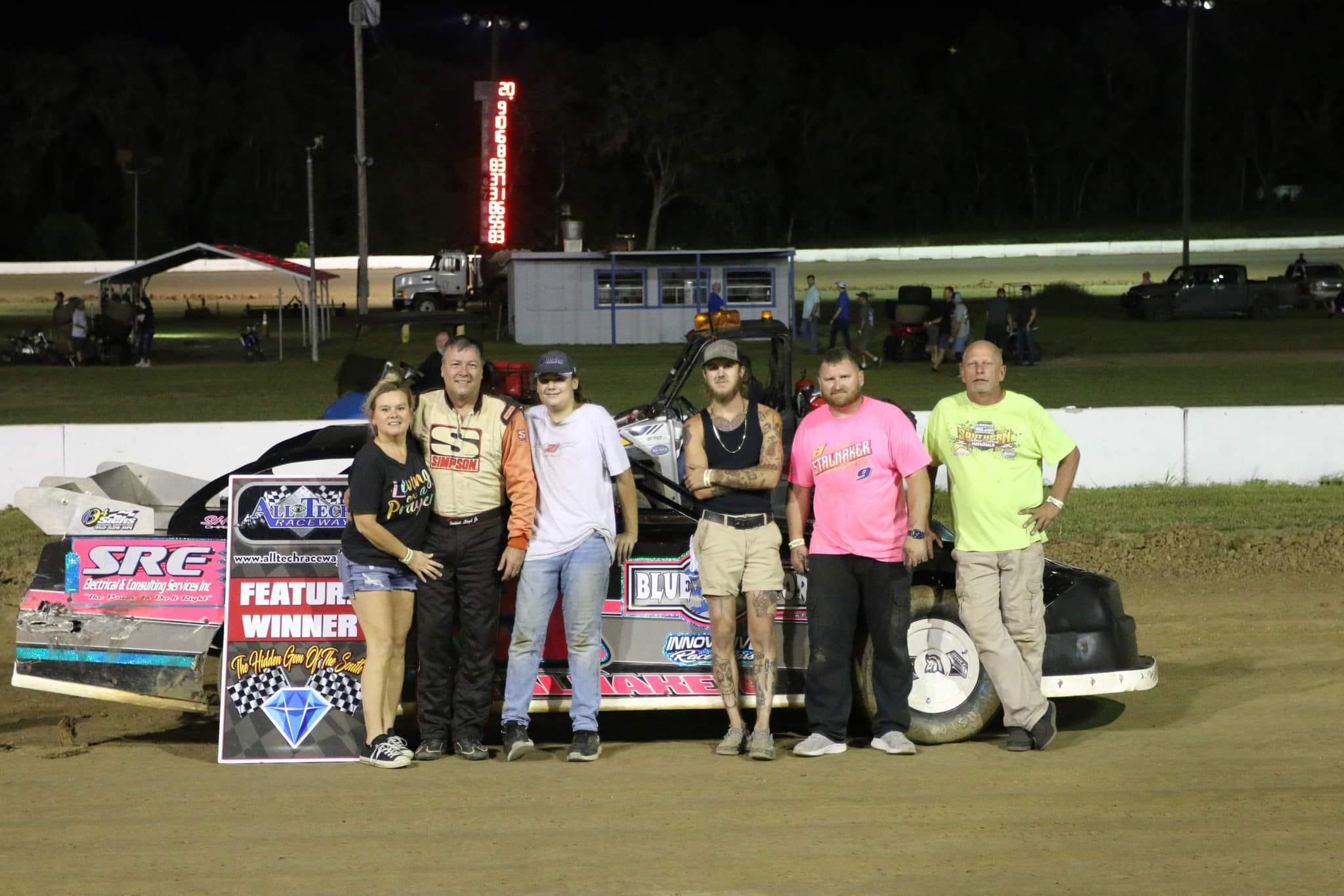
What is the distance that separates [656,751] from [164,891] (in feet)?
7.66

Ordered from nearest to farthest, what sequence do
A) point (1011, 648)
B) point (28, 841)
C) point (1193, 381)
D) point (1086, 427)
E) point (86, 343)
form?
1. point (28, 841)
2. point (1011, 648)
3. point (1086, 427)
4. point (1193, 381)
5. point (86, 343)

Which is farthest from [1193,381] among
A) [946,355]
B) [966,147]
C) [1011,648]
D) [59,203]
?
[59,203]

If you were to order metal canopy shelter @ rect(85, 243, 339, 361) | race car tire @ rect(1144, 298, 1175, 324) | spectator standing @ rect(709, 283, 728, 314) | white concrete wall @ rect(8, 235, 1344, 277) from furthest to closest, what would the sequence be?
white concrete wall @ rect(8, 235, 1344, 277) → race car tire @ rect(1144, 298, 1175, 324) → spectator standing @ rect(709, 283, 728, 314) → metal canopy shelter @ rect(85, 243, 339, 361)

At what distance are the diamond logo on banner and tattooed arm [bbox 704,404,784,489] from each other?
6.27 feet

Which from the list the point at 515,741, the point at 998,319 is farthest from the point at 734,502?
the point at 998,319

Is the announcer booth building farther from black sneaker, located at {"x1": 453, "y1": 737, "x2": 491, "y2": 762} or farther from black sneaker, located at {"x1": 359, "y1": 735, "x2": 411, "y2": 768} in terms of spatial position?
black sneaker, located at {"x1": 359, "y1": 735, "x2": 411, "y2": 768}

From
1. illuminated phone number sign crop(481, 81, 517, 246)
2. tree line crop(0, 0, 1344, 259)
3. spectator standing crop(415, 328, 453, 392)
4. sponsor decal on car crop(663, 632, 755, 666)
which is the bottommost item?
sponsor decal on car crop(663, 632, 755, 666)

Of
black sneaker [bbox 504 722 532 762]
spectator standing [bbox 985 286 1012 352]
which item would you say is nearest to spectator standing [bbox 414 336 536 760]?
black sneaker [bbox 504 722 532 762]

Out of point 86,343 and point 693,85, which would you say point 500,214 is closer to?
point 86,343

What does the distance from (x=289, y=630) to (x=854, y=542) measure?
246cm

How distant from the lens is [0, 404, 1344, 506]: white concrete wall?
44.3ft

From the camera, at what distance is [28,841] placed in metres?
5.27

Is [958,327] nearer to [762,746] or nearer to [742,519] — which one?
[742,519]

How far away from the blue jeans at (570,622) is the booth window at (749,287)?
29.5 m
